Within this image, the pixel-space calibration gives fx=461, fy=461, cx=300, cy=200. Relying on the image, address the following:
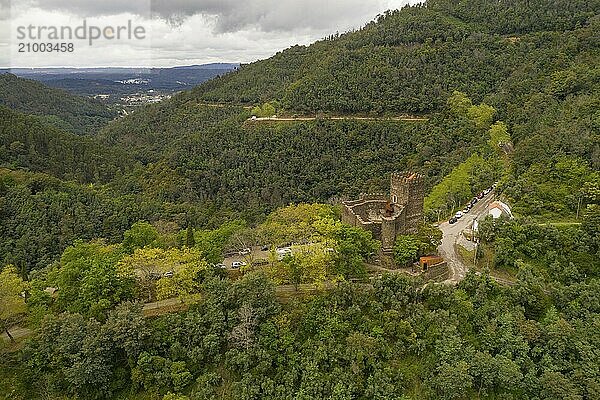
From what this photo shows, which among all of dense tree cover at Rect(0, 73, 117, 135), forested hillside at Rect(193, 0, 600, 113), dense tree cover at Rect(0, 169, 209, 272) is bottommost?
dense tree cover at Rect(0, 169, 209, 272)

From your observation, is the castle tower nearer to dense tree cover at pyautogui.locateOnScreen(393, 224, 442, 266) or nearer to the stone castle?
the stone castle

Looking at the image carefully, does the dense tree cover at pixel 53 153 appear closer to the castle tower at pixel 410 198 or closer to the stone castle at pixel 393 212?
the stone castle at pixel 393 212

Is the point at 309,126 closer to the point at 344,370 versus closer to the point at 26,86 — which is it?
the point at 344,370

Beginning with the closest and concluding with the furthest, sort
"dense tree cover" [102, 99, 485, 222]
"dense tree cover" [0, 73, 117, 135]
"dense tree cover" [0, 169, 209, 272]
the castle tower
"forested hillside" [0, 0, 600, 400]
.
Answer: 1. "forested hillside" [0, 0, 600, 400]
2. the castle tower
3. "dense tree cover" [0, 169, 209, 272]
4. "dense tree cover" [102, 99, 485, 222]
5. "dense tree cover" [0, 73, 117, 135]

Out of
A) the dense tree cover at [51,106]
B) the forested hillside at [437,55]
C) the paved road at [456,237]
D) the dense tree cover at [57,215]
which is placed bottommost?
the dense tree cover at [57,215]

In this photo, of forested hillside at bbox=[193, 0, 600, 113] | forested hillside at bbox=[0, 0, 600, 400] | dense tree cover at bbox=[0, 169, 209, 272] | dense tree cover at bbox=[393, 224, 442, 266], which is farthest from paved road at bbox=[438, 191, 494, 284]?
forested hillside at bbox=[193, 0, 600, 113]

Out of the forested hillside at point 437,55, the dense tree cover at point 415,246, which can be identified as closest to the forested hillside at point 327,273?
the dense tree cover at point 415,246

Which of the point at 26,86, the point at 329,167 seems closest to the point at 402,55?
the point at 329,167

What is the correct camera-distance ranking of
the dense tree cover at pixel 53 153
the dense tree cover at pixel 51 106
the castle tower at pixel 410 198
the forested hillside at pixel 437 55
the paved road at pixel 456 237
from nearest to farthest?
the paved road at pixel 456 237 < the castle tower at pixel 410 198 < the dense tree cover at pixel 53 153 < the forested hillside at pixel 437 55 < the dense tree cover at pixel 51 106
